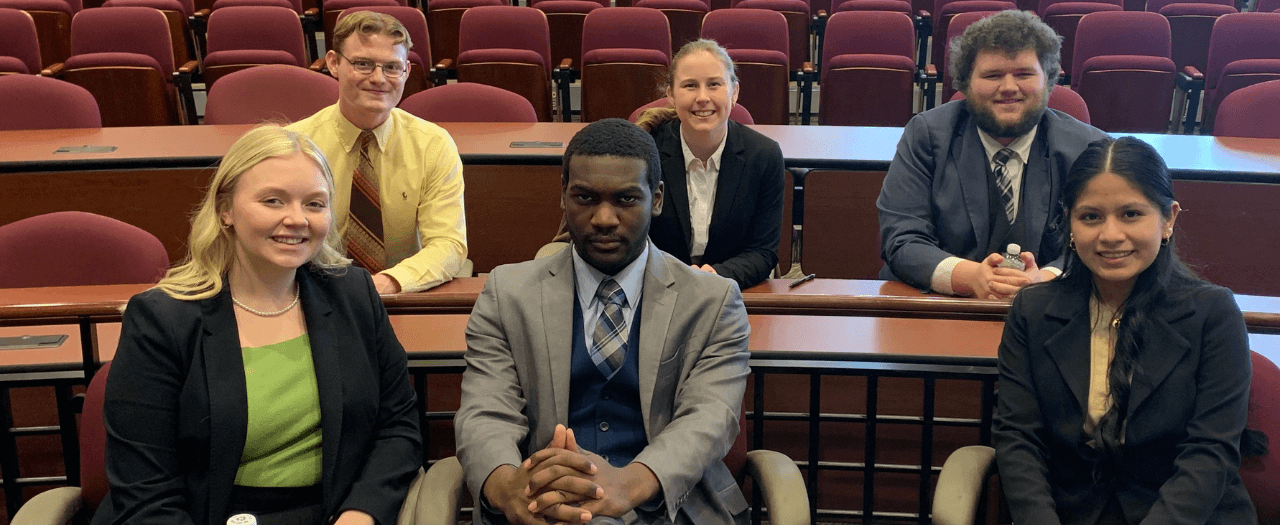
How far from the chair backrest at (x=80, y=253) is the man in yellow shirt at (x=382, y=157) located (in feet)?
1.59

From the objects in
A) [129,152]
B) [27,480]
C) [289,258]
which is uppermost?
[289,258]

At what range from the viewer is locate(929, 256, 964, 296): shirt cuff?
2232 millimetres

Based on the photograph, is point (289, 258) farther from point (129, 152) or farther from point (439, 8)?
point (439, 8)

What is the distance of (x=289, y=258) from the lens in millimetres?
1640

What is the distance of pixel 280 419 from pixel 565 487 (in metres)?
0.47

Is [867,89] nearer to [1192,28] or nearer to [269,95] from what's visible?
[1192,28]

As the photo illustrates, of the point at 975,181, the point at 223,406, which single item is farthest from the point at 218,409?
the point at 975,181

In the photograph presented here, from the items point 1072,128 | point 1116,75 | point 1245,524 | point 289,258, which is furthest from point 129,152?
point 1116,75

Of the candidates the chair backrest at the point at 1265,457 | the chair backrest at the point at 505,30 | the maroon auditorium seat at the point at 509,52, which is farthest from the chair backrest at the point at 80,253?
the chair backrest at the point at 505,30

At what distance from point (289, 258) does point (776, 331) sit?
0.85 m

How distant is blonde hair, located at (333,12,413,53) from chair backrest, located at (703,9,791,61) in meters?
2.68

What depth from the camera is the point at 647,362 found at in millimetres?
1666

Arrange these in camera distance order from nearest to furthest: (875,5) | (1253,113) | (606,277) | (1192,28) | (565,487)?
(565,487) < (606,277) < (1253,113) < (1192,28) < (875,5)

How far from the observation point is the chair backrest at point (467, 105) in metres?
3.78
